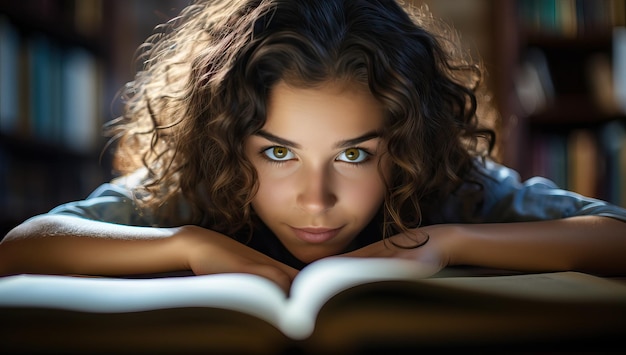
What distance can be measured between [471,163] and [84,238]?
2.06ft

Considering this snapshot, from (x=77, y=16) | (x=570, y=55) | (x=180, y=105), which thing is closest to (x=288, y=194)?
(x=180, y=105)

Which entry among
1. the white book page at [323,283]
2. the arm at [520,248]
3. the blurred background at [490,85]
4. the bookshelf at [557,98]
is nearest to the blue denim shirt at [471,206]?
the arm at [520,248]

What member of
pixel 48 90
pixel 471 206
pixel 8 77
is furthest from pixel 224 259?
pixel 48 90

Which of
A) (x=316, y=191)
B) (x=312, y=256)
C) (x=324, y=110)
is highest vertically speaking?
(x=324, y=110)

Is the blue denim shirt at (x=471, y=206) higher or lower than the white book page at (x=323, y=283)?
lower

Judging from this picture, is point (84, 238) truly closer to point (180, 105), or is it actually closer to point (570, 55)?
point (180, 105)

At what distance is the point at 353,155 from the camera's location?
2.72ft

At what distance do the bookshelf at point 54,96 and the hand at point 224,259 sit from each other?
81 centimetres

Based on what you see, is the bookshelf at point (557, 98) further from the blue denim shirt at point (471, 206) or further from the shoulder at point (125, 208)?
the shoulder at point (125, 208)

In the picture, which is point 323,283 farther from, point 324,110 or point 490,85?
point 490,85

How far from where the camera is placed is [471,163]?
3.38ft

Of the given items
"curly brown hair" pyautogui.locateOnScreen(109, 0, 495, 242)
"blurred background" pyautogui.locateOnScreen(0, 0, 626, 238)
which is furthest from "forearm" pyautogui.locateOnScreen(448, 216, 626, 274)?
"blurred background" pyautogui.locateOnScreen(0, 0, 626, 238)

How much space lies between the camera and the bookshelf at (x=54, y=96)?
1.53 meters

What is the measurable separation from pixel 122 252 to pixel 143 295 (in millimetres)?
297
